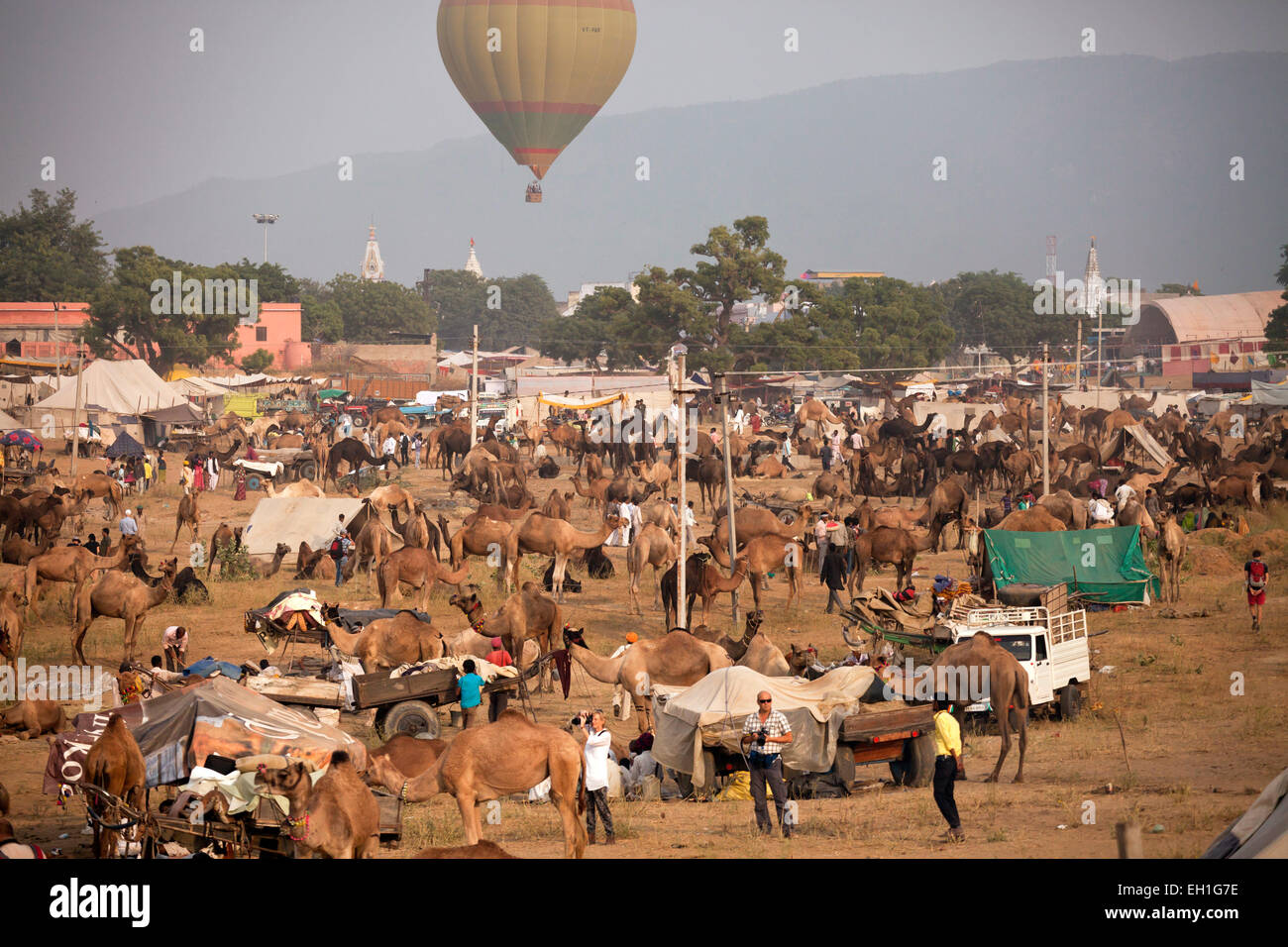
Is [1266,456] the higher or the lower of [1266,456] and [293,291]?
the lower

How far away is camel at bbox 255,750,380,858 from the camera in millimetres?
10453

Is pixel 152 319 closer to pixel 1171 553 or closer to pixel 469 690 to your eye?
pixel 1171 553

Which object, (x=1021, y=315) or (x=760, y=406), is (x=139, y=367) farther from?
(x=1021, y=315)

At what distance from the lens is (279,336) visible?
304 feet

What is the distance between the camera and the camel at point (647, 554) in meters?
25.0

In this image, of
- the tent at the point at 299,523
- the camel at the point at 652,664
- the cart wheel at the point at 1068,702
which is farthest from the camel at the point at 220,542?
the cart wheel at the point at 1068,702

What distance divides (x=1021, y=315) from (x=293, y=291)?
5690 cm

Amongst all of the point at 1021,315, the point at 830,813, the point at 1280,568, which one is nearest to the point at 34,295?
the point at 1021,315

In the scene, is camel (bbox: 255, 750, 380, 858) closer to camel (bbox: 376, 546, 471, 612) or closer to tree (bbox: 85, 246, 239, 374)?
camel (bbox: 376, 546, 471, 612)

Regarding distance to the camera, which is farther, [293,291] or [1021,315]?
[1021,315]

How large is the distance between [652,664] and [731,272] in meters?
58.8

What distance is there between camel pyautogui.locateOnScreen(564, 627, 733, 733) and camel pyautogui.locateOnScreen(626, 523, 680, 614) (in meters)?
7.88

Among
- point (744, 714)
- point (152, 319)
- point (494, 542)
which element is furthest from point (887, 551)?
point (152, 319)
